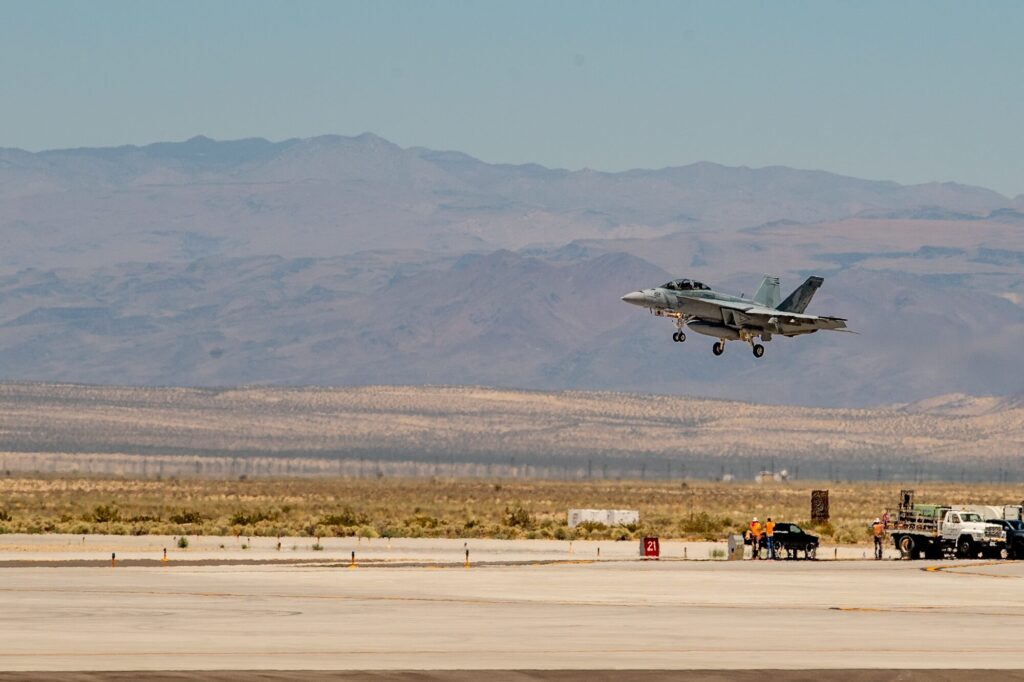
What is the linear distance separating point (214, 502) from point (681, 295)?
65.6m

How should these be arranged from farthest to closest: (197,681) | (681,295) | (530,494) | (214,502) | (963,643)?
(530,494), (214,502), (681,295), (963,643), (197,681)

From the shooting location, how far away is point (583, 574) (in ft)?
198

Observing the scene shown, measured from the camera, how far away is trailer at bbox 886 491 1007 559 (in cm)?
7288

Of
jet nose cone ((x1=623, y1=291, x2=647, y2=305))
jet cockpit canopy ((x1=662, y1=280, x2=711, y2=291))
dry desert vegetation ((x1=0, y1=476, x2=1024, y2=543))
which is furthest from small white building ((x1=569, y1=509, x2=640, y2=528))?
jet nose cone ((x1=623, y1=291, x2=647, y2=305))

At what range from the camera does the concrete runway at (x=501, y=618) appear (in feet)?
119

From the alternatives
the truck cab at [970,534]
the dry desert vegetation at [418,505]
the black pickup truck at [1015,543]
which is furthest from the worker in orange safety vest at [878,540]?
Answer: the dry desert vegetation at [418,505]

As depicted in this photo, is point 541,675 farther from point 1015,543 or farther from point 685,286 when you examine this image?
point 1015,543

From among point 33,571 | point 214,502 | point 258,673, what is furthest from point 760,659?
point 214,502

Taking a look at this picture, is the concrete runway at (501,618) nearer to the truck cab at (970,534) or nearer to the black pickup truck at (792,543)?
the black pickup truck at (792,543)

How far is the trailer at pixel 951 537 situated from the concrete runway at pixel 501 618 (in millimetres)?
8868

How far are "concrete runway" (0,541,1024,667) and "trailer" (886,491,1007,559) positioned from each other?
29.1 ft

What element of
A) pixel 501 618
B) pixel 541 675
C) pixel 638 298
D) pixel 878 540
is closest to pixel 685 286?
pixel 638 298

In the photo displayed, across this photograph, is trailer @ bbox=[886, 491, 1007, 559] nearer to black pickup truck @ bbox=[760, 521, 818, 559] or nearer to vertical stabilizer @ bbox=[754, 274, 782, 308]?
black pickup truck @ bbox=[760, 521, 818, 559]

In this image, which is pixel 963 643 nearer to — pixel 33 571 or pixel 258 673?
pixel 258 673
